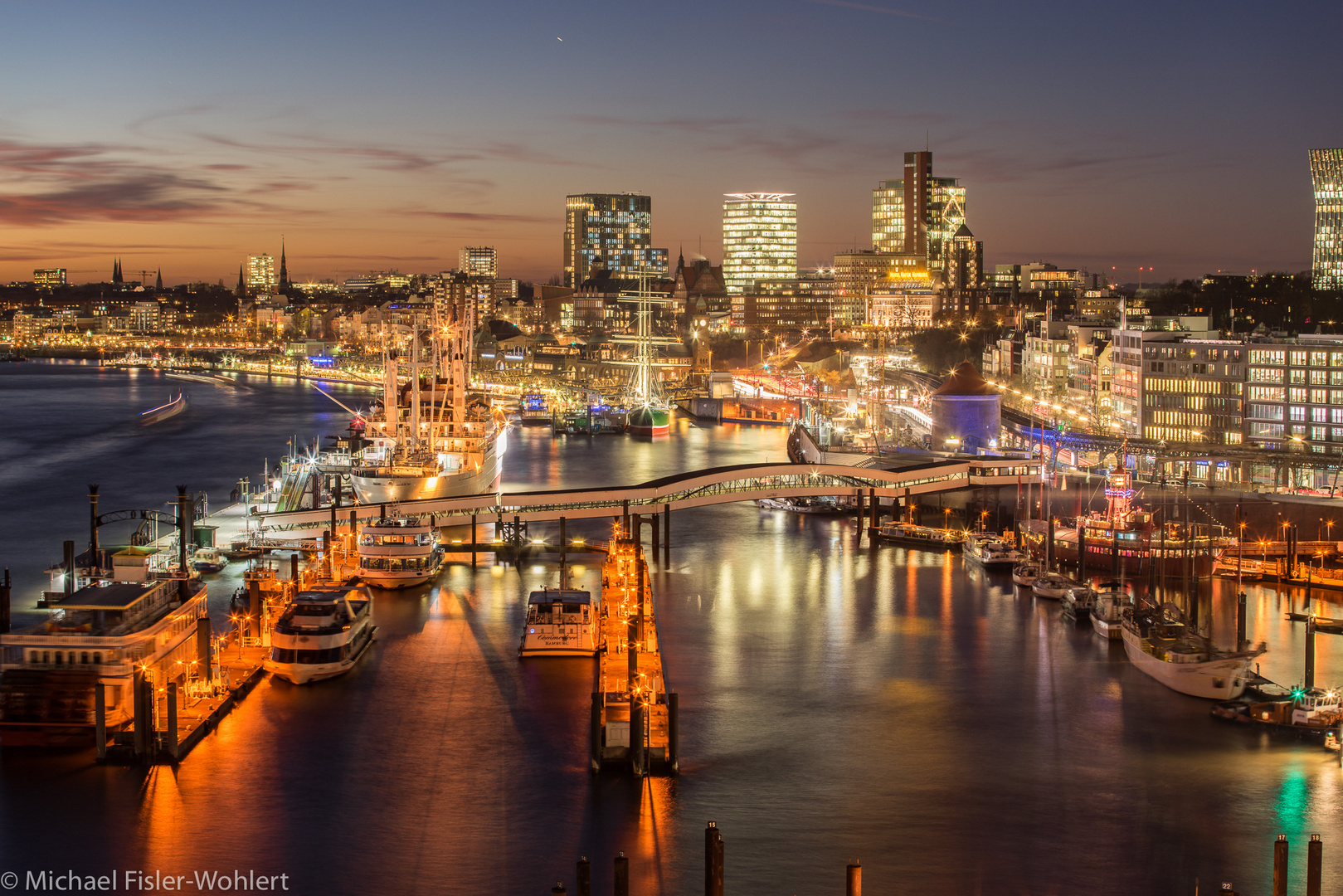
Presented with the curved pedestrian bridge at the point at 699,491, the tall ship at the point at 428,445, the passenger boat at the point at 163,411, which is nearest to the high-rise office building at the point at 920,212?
the passenger boat at the point at 163,411

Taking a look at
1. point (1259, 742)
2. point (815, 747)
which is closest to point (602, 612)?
point (815, 747)

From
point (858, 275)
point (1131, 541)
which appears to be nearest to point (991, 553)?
point (1131, 541)

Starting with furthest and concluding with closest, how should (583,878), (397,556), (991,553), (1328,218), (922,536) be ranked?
1. (1328,218)
2. (922,536)
3. (991,553)
4. (397,556)
5. (583,878)

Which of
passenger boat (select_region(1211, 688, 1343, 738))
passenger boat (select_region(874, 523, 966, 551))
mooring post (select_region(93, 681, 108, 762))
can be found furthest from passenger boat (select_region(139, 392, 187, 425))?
passenger boat (select_region(1211, 688, 1343, 738))

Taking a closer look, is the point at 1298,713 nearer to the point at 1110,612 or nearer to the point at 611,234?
the point at 1110,612

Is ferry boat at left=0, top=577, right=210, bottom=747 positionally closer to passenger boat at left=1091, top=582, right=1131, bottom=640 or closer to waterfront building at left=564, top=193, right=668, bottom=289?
passenger boat at left=1091, top=582, right=1131, bottom=640

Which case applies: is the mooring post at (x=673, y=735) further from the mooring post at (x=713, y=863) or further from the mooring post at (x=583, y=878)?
the mooring post at (x=583, y=878)
